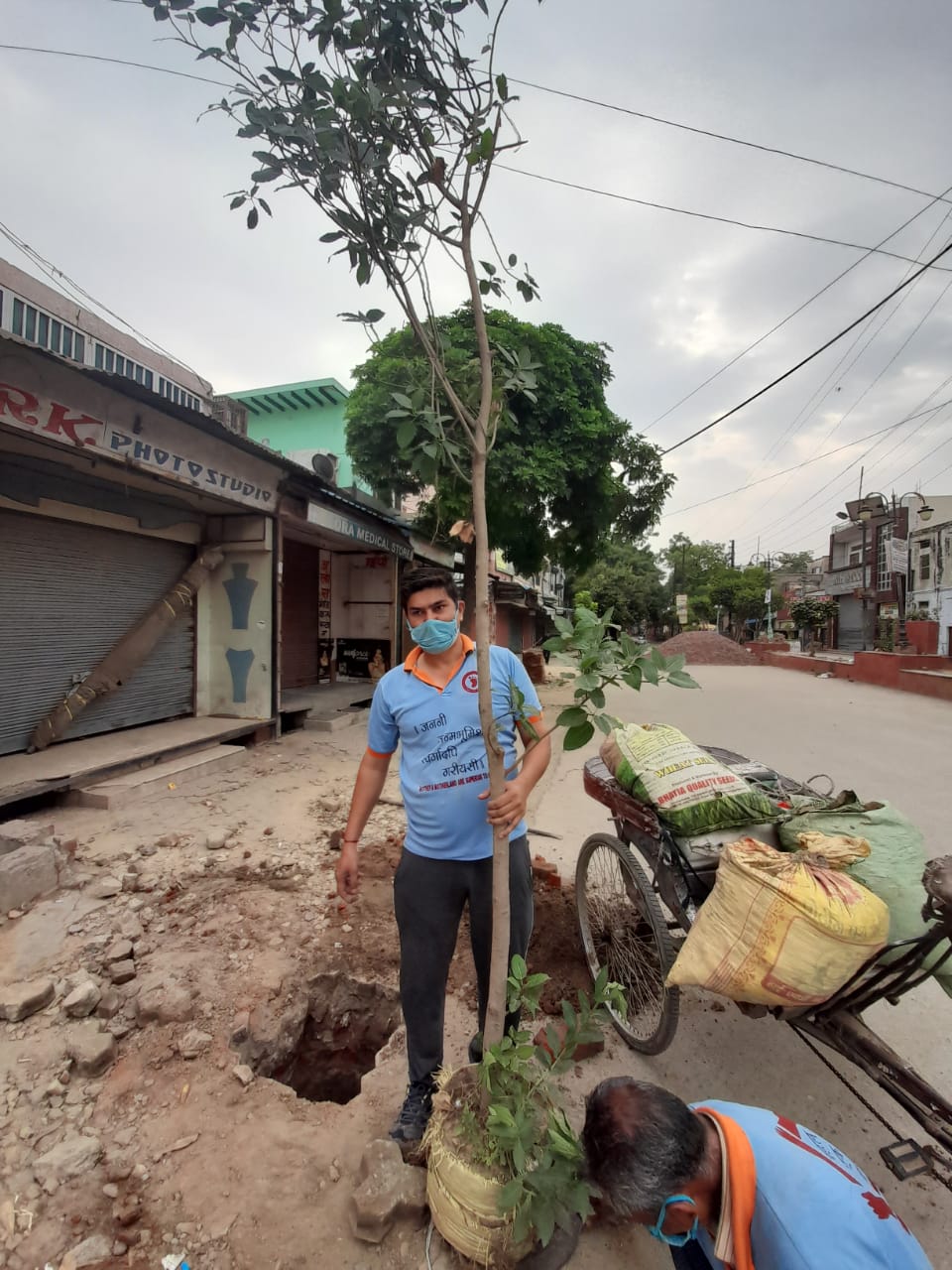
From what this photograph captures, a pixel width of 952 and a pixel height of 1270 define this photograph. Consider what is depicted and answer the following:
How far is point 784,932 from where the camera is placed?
141cm

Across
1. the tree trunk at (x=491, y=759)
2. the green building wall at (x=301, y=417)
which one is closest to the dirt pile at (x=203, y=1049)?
the tree trunk at (x=491, y=759)

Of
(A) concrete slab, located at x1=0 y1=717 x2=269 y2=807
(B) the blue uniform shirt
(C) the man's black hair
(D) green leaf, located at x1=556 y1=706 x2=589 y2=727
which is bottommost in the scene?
(A) concrete slab, located at x1=0 y1=717 x2=269 y2=807

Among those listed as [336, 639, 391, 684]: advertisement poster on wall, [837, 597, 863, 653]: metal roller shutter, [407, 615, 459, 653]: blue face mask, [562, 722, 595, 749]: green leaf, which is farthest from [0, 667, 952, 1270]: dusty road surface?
[837, 597, 863, 653]: metal roller shutter

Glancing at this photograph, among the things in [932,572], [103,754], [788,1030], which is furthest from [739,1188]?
[932,572]

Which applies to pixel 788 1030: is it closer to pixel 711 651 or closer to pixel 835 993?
pixel 835 993

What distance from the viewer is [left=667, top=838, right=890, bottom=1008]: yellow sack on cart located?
4.58ft

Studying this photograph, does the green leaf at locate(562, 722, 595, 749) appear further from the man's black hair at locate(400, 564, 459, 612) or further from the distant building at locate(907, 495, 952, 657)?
the distant building at locate(907, 495, 952, 657)

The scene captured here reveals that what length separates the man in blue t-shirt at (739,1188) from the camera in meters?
0.99

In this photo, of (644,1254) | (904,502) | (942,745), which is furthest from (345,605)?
(904,502)

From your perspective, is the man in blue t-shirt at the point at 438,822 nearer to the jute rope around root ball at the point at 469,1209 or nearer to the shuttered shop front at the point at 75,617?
the jute rope around root ball at the point at 469,1209

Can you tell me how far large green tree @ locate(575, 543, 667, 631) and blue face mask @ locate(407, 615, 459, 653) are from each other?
33602 mm

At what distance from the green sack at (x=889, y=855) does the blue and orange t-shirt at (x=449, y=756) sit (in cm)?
97

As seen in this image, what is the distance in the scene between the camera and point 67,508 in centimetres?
495

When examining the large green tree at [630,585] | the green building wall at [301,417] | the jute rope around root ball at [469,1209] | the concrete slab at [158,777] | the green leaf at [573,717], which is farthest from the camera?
the large green tree at [630,585]
